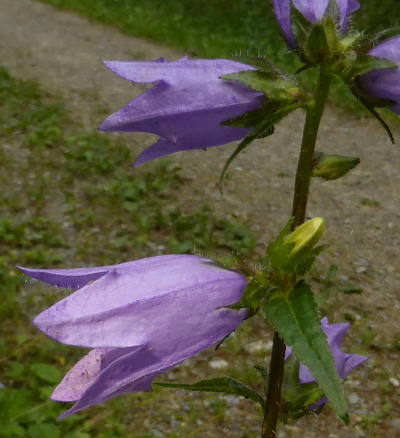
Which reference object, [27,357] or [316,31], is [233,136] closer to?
[316,31]

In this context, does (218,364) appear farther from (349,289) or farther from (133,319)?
(133,319)

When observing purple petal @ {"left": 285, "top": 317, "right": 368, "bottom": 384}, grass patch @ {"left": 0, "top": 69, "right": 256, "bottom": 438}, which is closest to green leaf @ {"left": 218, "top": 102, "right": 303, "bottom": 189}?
purple petal @ {"left": 285, "top": 317, "right": 368, "bottom": 384}

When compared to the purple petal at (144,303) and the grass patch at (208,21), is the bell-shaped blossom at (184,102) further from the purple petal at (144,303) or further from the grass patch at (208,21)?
the grass patch at (208,21)

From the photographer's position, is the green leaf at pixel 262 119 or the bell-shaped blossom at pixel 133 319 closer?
the bell-shaped blossom at pixel 133 319

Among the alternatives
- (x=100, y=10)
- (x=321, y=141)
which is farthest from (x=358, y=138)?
(x=100, y=10)

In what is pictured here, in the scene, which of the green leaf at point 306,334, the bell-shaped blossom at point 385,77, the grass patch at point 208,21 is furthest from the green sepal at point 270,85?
the grass patch at point 208,21

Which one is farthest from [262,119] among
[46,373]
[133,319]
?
[46,373]
